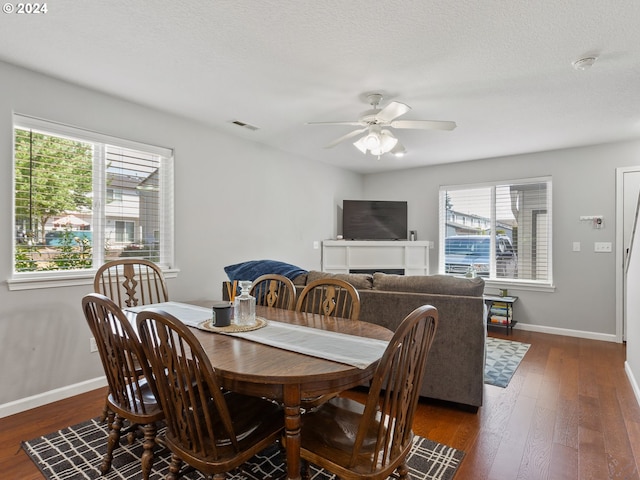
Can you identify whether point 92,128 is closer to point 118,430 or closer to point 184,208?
point 184,208

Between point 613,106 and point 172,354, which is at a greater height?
point 613,106

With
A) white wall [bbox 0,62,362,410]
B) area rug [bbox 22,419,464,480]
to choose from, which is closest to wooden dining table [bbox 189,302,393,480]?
area rug [bbox 22,419,464,480]

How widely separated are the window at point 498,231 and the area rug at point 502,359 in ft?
3.29

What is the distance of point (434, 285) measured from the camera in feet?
8.50

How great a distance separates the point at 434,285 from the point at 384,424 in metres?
1.47

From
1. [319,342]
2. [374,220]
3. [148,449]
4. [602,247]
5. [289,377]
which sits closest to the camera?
[289,377]

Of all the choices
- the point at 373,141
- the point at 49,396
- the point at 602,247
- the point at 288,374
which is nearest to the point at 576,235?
the point at 602,247

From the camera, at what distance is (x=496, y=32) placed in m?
2.00

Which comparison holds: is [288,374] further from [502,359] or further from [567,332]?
[567,332]

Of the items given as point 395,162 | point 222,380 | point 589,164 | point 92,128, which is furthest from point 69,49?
point 589,164

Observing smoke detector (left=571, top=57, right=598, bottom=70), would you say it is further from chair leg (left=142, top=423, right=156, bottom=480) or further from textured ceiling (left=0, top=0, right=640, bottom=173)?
chair leg (left=142, top=423, right=156, bottom=480)

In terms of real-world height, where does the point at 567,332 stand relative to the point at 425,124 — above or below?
below

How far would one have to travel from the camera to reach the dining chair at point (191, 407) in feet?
3.92

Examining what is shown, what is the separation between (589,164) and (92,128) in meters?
5.45
